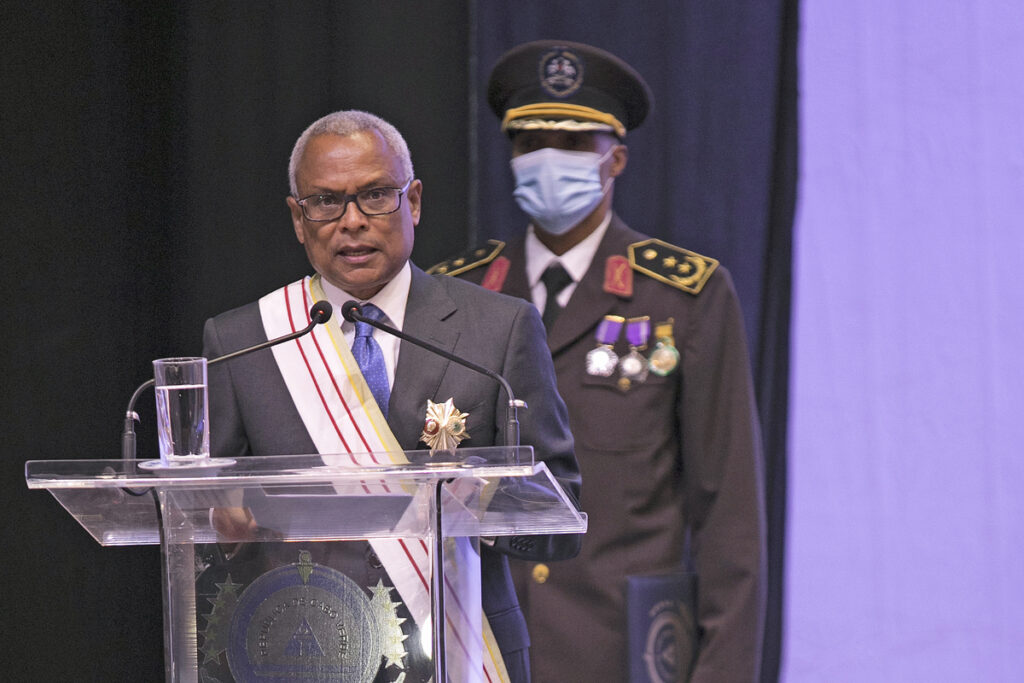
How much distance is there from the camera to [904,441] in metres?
3.16

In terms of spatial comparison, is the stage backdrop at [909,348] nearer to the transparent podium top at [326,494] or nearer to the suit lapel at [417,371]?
the suit lapel at [417,371]

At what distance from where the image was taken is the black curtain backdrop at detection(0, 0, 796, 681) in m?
3.08

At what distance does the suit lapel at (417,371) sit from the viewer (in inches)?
75.0

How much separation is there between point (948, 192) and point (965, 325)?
34 cm

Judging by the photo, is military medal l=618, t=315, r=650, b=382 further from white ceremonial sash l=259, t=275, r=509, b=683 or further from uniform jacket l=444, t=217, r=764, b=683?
white ceremonial sash l=259, t=275, r=509, b=683

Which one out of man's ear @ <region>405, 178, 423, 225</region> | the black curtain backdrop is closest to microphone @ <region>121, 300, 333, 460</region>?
man's ear @ <region>405, 178, 423, 225</region>

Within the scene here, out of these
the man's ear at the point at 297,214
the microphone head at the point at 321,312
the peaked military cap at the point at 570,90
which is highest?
the peaked military cap at the point at 570,90

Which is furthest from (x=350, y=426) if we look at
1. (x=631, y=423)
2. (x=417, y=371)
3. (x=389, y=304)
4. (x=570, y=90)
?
(x=570, y=90)

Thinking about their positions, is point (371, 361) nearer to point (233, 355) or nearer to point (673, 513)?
point (233, 355)

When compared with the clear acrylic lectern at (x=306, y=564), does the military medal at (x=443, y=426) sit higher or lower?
higher

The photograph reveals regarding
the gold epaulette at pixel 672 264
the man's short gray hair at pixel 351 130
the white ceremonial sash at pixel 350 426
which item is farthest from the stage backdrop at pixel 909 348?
the white ceremonial sash at pixel 350 426

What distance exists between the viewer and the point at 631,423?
9.05ft

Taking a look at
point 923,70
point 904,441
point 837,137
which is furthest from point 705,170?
Result: point 904,441

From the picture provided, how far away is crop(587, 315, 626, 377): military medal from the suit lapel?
0.84 meters
